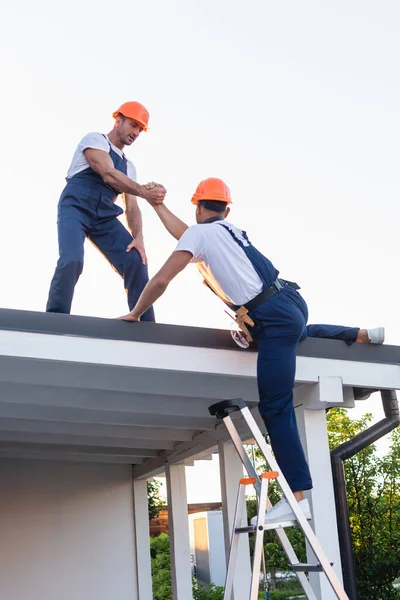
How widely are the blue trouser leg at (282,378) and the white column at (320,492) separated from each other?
0.88 meters

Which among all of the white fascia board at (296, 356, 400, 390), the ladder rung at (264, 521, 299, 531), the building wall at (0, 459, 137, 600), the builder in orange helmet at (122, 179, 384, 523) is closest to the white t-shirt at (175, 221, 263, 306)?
the builder in orange helmet at (122, 179, 384, 523)

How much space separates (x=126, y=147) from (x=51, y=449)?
3716 mm

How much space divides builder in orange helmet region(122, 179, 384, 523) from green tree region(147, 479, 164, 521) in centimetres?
1424

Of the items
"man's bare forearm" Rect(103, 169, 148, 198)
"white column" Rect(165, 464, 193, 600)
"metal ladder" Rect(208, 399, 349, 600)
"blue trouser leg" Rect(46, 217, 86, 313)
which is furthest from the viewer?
"white column" Rect(165, 464, 193, 600)

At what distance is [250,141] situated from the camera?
16719mm

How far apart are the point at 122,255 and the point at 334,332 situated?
1.49 meters

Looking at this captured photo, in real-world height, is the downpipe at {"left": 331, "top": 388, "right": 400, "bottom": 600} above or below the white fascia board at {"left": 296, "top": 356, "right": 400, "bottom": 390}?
below

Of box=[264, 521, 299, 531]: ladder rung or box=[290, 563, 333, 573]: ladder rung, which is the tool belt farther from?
box=[290, 563, 333, 573]: ladder rung

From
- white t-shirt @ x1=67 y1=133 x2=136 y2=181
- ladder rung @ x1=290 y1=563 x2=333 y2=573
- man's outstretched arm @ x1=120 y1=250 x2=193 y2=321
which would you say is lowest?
ladder rung @ x1=290 y1=563 x2=333 y2=573

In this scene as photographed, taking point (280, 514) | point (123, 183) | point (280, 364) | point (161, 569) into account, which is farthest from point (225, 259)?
point (161, 569)

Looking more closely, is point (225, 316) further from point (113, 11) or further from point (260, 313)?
point (113, 11)

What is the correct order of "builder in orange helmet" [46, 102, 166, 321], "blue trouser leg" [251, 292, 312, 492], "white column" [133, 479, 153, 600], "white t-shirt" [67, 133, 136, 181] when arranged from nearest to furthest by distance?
"blue trouser leg" [251, 292, 312, 492] → "builder in orange helmet" [46, 102, 166, 321] → "white t-shirt" [67, 133, 136, 181] → "white column" [133, 479, 153, 600]

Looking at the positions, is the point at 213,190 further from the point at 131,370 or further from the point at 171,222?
the point at 131,370

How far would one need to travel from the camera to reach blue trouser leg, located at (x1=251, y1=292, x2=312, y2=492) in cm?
395
